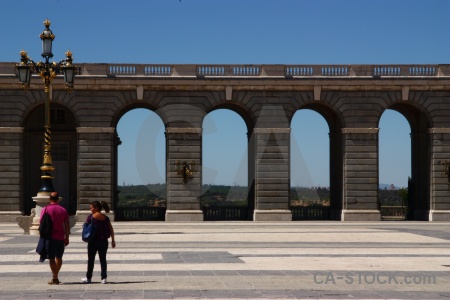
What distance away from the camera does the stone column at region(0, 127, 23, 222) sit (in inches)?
2074

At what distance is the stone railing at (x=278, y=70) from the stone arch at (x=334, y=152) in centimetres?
234

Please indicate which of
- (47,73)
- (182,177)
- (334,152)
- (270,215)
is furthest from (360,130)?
(47,73)

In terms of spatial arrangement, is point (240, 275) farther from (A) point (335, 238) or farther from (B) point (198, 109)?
(B) point (198, 109)

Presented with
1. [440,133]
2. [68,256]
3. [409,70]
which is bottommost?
[68,256]

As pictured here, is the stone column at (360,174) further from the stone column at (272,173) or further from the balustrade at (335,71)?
the stone column at (272,173)

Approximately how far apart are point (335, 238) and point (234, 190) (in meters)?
30.6

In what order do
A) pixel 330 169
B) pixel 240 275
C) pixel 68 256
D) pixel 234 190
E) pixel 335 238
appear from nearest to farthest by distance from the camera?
pixel 240 275 < pixel 68 256 < pixel 335 238 < pixel 330 169 < pixel 234 190

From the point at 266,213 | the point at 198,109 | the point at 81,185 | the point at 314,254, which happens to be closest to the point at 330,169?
the point at 266,213

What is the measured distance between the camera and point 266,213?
177 feet

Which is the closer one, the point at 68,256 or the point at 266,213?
the point at 68,256

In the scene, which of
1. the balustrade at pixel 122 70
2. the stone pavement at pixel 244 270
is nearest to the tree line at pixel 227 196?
the balustrade at pixel 122 70

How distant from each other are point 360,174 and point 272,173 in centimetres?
539

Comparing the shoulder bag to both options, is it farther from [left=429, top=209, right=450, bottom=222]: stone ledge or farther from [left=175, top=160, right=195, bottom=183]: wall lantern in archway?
[left=429, top=209, right=450, bottom=222]: stone ledge

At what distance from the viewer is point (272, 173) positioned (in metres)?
54.2
